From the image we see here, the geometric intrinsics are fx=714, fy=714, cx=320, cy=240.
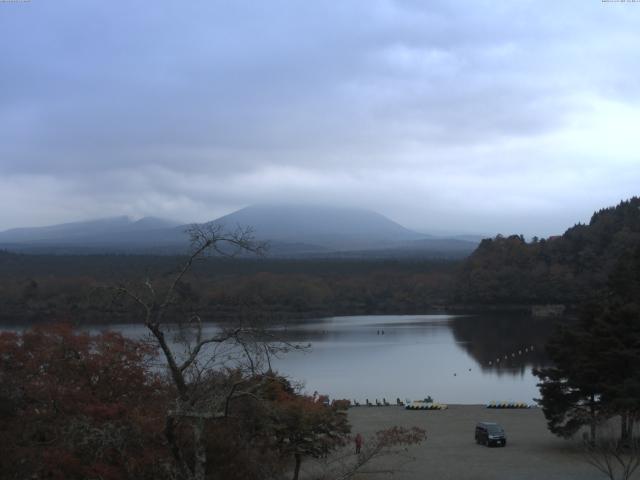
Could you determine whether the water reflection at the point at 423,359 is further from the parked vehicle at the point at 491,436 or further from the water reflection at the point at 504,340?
the parked vehicle at the point at 491,436

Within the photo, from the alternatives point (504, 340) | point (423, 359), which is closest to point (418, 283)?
point (504, 340)

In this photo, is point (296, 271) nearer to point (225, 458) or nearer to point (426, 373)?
point (426, 373)

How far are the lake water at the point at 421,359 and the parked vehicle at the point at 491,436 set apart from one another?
364cm

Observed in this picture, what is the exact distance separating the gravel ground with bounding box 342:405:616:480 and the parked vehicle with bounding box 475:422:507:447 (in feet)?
0.47

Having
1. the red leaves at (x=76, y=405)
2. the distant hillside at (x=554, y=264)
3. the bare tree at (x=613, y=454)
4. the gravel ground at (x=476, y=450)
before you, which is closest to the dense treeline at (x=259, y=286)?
the distant hillside at (x=554, y=264)

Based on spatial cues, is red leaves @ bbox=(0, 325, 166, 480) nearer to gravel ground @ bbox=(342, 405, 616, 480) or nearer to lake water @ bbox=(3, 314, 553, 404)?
gravel ground @ bbox=(342, 405, 616, 480)

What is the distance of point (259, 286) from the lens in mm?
54031

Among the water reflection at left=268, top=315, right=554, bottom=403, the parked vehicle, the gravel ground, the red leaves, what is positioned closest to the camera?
the red leaves

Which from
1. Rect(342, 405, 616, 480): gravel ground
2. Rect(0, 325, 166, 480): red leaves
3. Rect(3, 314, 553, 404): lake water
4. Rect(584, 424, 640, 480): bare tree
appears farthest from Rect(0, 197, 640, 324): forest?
Rect(584, 424, 640, 480): bare tree

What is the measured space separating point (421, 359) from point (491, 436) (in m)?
16.1

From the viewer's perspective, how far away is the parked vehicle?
11734 millimetres

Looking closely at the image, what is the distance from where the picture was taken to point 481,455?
11078mm

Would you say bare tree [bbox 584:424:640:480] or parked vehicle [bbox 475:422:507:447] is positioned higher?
bare tree [bbox 584:424:640:480]

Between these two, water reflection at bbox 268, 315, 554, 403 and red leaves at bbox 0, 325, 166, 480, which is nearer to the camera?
red leaves at bbox 0, 325, 166, 480
